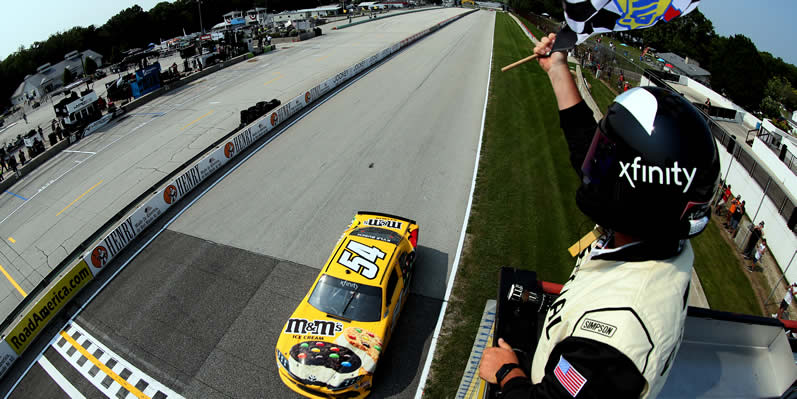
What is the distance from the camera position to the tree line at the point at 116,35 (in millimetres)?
76375

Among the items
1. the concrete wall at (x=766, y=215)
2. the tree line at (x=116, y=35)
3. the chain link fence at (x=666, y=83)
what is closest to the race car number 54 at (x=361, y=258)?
the chain link fence at (x=666, y=83)

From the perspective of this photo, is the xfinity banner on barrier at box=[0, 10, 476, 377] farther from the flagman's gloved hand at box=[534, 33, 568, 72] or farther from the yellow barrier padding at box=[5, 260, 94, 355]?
the flagman's gloved hand at box=[534, 33, 568, 72]

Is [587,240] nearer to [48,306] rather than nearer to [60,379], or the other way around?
[60,379]

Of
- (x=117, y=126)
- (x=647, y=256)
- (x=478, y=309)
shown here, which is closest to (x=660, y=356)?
(x=647, y=256)

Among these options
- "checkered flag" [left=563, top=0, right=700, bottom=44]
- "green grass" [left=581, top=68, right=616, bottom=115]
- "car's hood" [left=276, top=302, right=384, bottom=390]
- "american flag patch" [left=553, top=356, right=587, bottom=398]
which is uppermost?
"checkered flag" [left=563, top=0, right=700, bottom=44]

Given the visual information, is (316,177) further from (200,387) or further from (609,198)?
(609,198)

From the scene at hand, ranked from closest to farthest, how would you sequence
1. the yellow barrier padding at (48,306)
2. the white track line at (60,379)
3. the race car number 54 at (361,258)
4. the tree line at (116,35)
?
the white track line at (60,379) < the race car number 54 at (361,258) < the yellow barrier padding at (48,306) < the tree line at (116,35)

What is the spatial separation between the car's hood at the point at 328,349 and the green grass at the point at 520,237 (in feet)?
5.87

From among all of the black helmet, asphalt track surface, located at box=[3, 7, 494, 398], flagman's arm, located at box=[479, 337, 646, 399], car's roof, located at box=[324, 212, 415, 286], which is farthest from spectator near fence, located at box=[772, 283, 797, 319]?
flagman's arm, located at box=[479, 337, 646, 399]

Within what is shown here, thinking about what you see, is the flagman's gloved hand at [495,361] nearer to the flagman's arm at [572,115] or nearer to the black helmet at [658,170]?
the black helmet at [658,170]

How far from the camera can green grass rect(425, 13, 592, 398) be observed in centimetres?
1091

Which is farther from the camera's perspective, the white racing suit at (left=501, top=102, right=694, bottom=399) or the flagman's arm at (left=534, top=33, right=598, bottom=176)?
the flagman's arm at (left=534, top=33, right=598, bottom=176)

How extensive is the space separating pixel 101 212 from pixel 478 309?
17860 millimetres

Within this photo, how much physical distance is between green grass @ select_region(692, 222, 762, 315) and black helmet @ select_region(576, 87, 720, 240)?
13.1 metres
